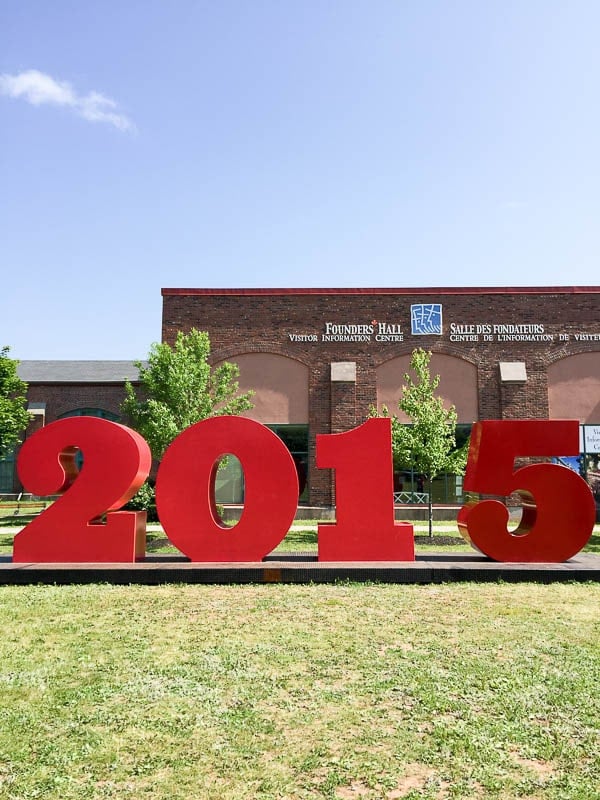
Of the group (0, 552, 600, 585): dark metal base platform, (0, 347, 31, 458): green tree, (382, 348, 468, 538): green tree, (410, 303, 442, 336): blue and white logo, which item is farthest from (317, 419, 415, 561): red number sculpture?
(0, 347, 31, 458): green tree

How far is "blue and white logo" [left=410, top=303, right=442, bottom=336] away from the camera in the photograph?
2184 centimetres

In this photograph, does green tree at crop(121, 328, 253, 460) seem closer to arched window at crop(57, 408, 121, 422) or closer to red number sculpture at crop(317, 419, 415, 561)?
red number sculpture at crop(317, 419, 415, 561)

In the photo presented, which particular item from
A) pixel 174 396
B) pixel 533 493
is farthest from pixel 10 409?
pixel 533 493

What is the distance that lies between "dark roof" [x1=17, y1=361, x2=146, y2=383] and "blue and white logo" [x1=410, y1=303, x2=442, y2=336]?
13.1m

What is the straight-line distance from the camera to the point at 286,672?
5.08 meters

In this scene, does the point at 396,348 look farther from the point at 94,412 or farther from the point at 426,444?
the point at 94,412

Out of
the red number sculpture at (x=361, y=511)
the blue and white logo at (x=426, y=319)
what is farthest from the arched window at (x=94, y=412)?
the red number sculpture at (x=361, y=511)

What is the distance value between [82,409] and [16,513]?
6275 millimetres

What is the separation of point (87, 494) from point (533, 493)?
6.88 meters

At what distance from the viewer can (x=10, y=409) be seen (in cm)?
2514

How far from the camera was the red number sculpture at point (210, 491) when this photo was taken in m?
9.57

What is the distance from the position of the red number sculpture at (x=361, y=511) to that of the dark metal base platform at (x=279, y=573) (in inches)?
11.7

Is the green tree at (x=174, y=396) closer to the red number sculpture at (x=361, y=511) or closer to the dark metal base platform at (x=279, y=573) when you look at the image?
the dark metal base platform at (x=279, y=573)

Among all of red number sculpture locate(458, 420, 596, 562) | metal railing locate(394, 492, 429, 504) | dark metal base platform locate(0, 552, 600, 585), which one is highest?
red number sculpture locate(458, 420, 596, 562)
